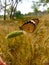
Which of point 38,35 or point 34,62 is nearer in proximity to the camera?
point 34,62

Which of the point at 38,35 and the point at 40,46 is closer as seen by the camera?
the point at 40,46

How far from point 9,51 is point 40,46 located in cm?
12

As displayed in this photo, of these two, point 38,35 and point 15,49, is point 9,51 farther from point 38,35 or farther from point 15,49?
point 38,35

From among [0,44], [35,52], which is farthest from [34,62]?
[0,44]

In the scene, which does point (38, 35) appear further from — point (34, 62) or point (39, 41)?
point (34, 62)

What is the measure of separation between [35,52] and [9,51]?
0.10m

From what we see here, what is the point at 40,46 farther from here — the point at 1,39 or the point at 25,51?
the point at 1,39

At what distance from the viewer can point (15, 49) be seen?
841mm

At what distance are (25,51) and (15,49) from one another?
51 mm

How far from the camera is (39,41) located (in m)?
0.87

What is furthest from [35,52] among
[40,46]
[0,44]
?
[0,44]

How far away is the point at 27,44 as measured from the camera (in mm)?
831

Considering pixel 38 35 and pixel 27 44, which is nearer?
pixel 27 44

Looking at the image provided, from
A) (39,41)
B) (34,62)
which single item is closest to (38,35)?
(39,41)
